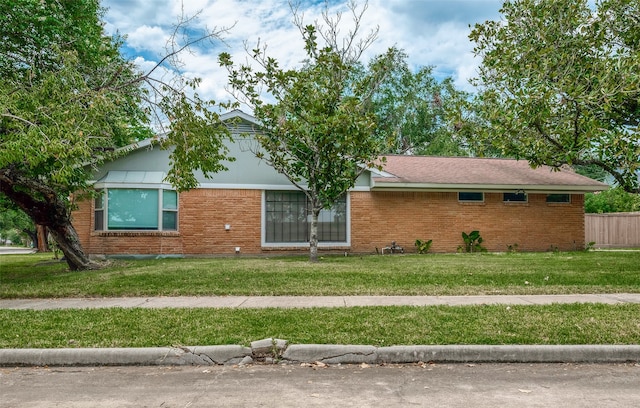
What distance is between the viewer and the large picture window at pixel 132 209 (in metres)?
17.4

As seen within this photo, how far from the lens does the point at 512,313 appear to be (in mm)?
7375

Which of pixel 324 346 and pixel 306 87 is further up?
pixel 306 87

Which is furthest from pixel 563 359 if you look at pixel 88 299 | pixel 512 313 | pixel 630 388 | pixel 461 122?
pixel 461 122

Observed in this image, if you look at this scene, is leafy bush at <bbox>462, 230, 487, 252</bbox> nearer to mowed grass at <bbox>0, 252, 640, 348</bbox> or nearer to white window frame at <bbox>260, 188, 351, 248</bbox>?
white window frame at <bbox>260, 188, 351, 248</bbox>

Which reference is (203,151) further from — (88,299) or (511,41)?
(511,41)

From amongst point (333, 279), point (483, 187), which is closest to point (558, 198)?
point (483, 187)

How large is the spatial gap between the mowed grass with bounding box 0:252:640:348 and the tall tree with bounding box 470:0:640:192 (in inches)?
113

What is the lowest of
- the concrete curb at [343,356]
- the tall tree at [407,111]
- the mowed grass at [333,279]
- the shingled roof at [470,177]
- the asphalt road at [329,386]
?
the asphalt road at [329,386]

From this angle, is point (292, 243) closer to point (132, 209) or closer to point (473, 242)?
point (132, 209)

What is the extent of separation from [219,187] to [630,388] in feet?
49.2

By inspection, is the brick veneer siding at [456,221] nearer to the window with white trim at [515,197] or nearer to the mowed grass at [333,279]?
the window with white trim at [515,197]

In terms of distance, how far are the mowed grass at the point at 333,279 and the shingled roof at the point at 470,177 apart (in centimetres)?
496

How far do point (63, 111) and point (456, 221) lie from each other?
14.4 m

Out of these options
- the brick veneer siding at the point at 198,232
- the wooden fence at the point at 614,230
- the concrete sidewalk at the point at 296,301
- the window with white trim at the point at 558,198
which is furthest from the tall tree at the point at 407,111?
the concrete sidewalk at the point at 296,301
